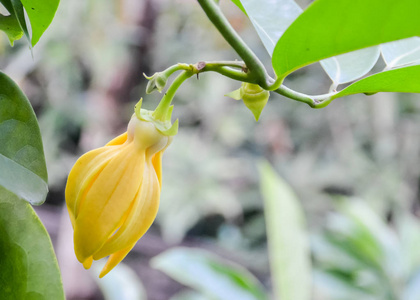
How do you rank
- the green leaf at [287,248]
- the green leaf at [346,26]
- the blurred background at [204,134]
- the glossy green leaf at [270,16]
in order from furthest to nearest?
the blurred background at [204,134], the green leaf at [287,248], the glossy green leaf at [270,16], the green leaf at [346,26]

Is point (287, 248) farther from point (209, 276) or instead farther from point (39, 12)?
point (39, 12)

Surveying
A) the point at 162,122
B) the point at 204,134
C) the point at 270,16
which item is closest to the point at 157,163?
the point at 162,122

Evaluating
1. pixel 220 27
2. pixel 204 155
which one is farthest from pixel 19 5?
pixel 204 155

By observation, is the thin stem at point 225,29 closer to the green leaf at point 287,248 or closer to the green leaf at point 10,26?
the green leaf at point 10,26

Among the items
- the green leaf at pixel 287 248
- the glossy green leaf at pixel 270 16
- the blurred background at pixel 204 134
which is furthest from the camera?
the blurred background at pixel 204 134

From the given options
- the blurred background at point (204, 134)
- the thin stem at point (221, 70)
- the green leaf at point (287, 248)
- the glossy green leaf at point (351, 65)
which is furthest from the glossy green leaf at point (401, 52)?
the blurred background at point (204, 134)

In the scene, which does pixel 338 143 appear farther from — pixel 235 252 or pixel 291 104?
pixel 235 252
